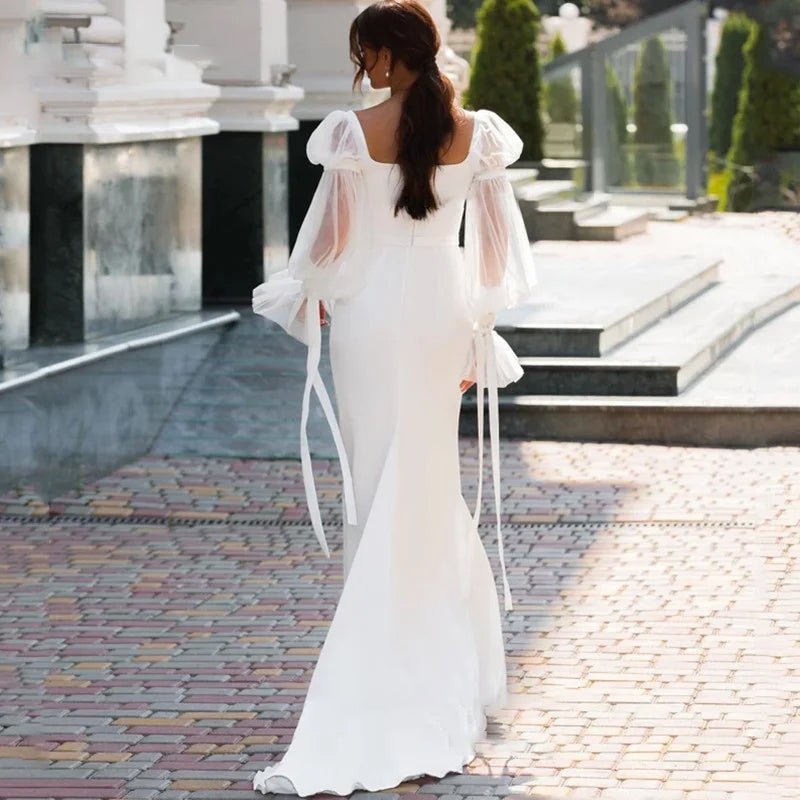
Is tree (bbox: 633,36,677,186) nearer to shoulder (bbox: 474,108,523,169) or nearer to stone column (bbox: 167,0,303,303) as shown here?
stone column (bbox: 167,0,303,303)

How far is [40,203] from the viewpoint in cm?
988

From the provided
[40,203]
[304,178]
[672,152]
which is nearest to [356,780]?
[40,203]

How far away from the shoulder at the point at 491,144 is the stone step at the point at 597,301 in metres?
6.01

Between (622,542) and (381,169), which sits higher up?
(381,169)

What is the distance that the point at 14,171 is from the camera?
9406 millimetres

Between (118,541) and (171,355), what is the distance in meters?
2.22

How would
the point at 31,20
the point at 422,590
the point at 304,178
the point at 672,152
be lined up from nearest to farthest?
1. the point at 422,590
2. the point at 31,20
3. the point at 304,178
4. the point at 672,152

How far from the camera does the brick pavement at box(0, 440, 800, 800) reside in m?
5.39

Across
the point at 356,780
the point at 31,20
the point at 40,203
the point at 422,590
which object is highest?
the point at 31,20

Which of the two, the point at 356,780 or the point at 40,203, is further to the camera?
the point at 40,203

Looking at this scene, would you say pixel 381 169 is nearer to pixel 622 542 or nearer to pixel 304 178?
pixel 622 542

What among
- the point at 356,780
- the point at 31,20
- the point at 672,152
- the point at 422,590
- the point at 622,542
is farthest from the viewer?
the point at 672,152

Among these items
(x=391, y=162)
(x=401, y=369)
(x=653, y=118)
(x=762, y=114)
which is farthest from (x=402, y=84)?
(x=762, y=114)

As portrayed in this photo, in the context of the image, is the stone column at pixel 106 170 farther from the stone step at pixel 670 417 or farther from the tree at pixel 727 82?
the tree at pixel 727 82
